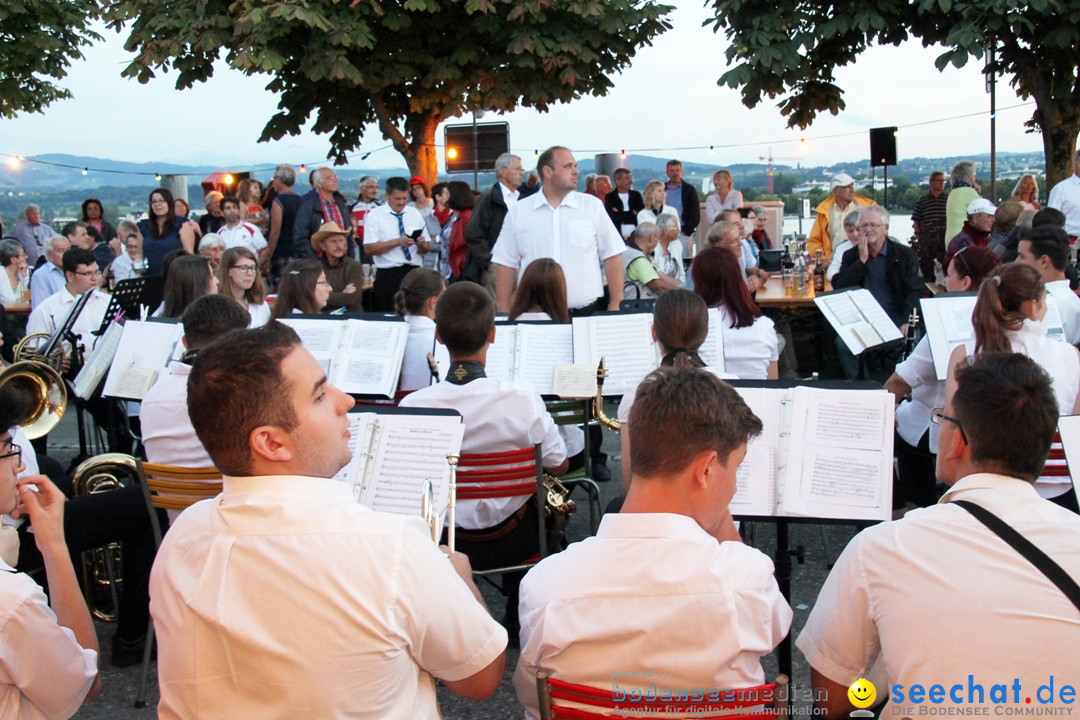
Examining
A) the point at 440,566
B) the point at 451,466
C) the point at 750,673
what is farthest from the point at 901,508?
the point at 440,566

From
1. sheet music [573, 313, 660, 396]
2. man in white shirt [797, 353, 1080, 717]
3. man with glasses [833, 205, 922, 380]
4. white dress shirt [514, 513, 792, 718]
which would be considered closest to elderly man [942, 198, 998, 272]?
man with glasses [833, 205, 922, 380]

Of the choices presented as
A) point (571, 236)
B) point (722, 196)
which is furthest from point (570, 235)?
point (722, 196)

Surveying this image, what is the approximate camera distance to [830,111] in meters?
14.4

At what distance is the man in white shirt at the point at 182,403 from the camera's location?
383cm

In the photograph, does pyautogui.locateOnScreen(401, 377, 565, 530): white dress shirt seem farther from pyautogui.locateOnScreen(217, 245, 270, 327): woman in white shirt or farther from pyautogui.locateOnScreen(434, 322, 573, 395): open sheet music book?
pyautogui.locateOnScreen(217, 245, 270, 327): woman in white shirt

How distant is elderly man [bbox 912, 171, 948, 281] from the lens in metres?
12.0

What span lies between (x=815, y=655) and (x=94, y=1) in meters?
17.8

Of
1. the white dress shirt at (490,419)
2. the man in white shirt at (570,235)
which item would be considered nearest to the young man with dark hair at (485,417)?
the white dress shirt at (490,419)

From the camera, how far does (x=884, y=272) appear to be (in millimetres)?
7719

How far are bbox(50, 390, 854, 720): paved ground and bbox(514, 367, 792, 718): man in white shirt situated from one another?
8cm

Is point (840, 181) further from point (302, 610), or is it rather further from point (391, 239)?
point (302, 610)

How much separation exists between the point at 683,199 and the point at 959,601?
1143cm

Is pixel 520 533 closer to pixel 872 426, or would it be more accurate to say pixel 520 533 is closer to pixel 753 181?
pixel 872 426

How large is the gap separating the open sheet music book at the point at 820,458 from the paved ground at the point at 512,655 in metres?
0.84
